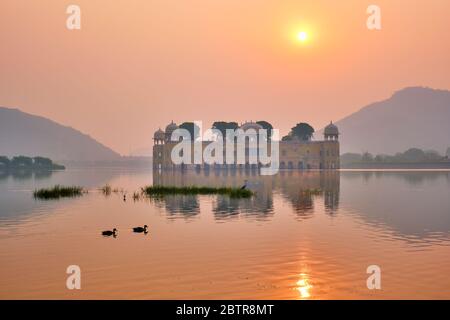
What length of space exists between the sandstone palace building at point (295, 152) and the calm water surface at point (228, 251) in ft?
305

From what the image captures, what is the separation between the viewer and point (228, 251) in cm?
1941

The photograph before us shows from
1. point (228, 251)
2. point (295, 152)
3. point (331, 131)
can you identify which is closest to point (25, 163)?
point (295, 152)

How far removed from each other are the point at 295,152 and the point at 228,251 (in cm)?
11063

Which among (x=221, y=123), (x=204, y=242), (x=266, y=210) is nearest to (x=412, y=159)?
(x=221, y=123)

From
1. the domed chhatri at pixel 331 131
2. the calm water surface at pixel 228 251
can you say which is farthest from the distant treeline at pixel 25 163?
the calm water surface at pixel 228 251

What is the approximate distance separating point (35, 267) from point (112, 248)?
3.52 meters

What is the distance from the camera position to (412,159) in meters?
189

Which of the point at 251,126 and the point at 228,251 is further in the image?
the point at 251,126

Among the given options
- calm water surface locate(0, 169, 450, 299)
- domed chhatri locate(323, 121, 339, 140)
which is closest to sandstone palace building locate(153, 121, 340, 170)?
domed chhatri locate(323, 121, 339, 140)

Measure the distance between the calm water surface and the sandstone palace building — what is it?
3658 inches

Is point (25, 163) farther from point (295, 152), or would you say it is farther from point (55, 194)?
point (55, 194)

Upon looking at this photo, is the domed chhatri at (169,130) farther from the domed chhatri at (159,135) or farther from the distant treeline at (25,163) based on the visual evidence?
the distant treeline at (25,163)

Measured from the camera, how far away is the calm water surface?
14391 millimetres

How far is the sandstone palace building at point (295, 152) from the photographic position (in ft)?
418
